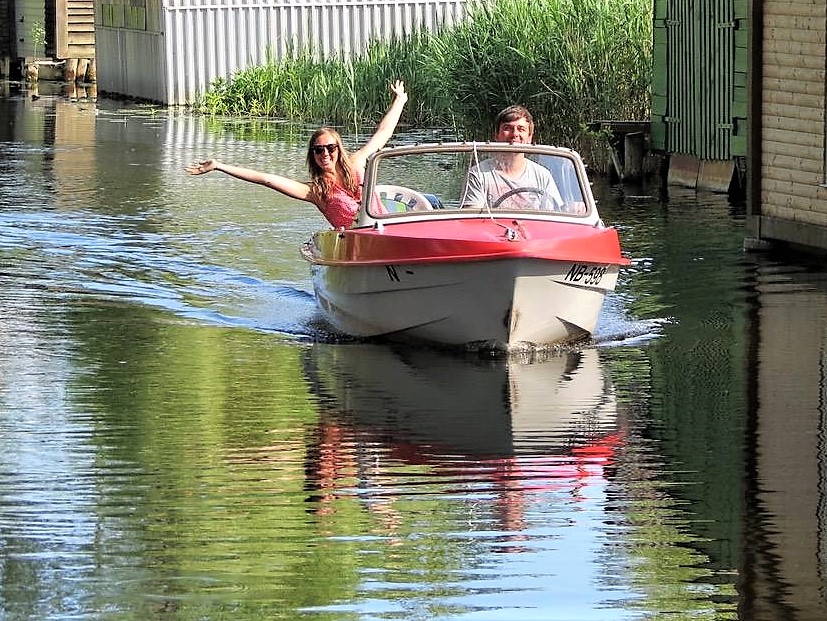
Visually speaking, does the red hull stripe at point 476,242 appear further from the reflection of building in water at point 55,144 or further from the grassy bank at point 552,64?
the grassy bank at point 552,64

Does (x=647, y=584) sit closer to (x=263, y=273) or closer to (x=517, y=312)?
(x=517, y=312)

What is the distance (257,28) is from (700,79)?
1683 cm

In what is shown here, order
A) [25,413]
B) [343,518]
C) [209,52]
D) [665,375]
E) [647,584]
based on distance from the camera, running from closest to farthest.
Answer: [647,584]
[343,518]
[25,413]
[665,375]
[209,52]

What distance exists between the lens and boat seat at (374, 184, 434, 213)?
12.7 m

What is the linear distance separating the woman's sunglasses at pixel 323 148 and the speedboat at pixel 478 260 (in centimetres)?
75

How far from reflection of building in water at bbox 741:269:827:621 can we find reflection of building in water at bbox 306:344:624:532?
0.76 metres

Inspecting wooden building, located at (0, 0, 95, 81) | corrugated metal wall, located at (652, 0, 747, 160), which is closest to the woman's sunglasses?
corrugated metal wall, located at (652, 0, 747, 160)

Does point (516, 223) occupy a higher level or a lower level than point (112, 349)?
higher

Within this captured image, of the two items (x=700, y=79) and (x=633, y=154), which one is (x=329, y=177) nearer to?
(x=700, y=79)

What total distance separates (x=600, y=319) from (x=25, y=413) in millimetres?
4867

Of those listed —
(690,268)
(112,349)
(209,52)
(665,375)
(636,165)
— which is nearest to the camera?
(665,375)

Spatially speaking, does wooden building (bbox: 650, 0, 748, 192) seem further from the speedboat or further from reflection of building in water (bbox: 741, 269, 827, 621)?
the speedboat

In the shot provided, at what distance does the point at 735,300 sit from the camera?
14.3 meters

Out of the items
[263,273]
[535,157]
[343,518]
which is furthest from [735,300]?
[343,518]
